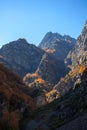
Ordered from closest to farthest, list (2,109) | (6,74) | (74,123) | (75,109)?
1. (74,123)
2. (75,109)
3. (2,109)
4. (6,74)

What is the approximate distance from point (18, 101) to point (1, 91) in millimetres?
9468

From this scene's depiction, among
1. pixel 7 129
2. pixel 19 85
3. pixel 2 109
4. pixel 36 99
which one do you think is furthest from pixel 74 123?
pixel 19 85

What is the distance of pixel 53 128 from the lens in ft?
262

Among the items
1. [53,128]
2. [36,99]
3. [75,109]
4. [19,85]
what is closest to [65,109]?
[75,109]

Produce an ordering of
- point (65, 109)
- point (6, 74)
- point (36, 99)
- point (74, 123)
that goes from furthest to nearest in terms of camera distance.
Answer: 1. point (6, 74)
2. point (36, 99)
3. point (65, 109)
4. point (74, 123)

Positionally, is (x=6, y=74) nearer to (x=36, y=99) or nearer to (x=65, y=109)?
(x=36, y=99)

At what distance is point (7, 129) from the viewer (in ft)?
264

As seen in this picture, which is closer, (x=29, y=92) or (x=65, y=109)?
(x=65, y=109)

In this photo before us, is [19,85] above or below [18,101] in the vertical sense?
above

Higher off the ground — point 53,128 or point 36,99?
point 36,99

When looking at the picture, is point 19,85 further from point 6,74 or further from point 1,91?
point 1,91

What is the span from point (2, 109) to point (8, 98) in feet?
40.8

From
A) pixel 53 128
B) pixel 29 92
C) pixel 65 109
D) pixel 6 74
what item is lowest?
pixel 53 128

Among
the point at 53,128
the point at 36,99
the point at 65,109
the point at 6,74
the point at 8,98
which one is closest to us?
the point at 53,128
